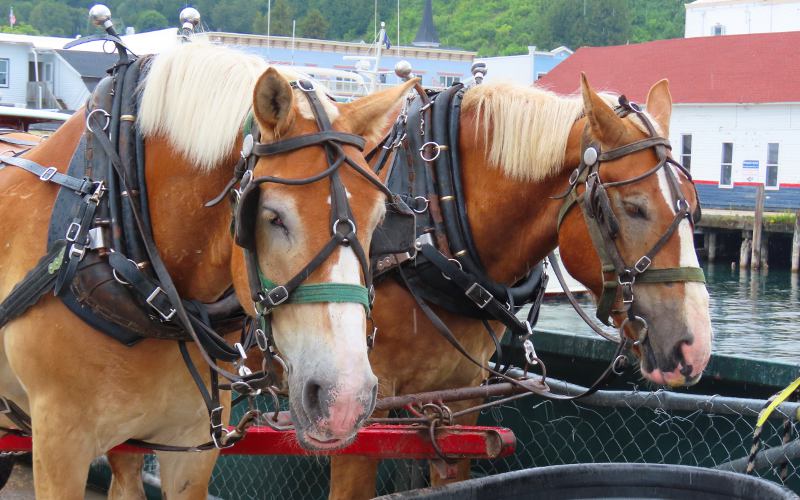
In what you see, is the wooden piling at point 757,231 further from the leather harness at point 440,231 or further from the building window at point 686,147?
the leather harness at point 440,231

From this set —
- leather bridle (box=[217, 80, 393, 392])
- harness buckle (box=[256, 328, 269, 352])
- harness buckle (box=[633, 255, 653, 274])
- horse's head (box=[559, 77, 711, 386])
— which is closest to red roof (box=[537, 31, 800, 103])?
horse's head (box=[559, 77, 711, 386])

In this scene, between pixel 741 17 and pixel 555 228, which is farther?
pixel 741 17

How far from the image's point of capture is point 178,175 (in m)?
3.26

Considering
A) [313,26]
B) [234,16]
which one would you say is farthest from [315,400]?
[234,16]

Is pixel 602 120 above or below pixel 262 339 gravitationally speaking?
above

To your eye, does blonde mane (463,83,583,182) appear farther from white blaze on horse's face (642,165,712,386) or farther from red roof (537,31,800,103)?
red roof (537,31,800,103)

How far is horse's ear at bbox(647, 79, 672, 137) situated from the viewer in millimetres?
4355

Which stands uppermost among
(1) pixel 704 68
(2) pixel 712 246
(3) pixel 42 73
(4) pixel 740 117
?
(1) pixel 704 68

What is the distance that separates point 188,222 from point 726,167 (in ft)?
129

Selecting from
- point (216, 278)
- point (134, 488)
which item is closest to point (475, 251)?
point (216, 278)

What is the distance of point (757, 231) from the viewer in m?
33.3

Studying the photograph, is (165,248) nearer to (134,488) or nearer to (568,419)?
(134,488)

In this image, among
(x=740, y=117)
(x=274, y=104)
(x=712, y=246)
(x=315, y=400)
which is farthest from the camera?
(x=740, y=117)

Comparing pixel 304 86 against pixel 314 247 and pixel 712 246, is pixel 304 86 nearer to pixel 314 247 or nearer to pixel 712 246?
pixel 314 247
